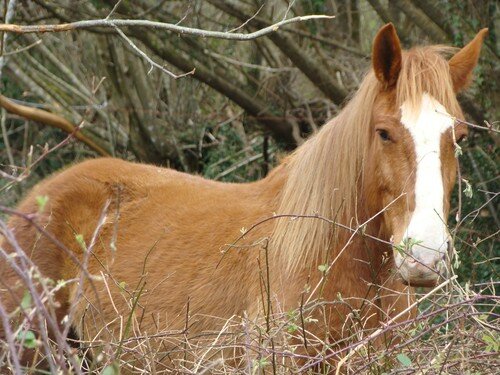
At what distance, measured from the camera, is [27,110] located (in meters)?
6.69

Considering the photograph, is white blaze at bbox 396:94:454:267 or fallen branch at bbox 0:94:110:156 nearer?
white blaze at bbox 396:94:454:267

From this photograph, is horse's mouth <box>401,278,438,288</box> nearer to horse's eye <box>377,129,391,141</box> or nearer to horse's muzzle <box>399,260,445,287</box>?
horse's muzzle <box>399,260,445,287</box>

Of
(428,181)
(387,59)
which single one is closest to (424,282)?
(428,181)

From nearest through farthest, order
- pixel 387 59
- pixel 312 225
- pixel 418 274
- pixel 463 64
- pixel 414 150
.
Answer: pixel 418 274 < pixel 414 150 < pixel 387 59 < pixel 312 225 < pixel 463 64

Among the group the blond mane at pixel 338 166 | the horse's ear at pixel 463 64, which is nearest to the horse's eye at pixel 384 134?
the blond mane at pixel 338 166

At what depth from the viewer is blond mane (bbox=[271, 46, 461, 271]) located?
3.62m

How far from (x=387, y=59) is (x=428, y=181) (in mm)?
683

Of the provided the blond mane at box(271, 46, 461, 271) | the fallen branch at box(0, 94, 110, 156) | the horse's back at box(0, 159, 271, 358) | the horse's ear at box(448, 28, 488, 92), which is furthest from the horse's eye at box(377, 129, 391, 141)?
the fallen branch at box(0, 94, 110, 156)

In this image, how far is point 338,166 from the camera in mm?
3816

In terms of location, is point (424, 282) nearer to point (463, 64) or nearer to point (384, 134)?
point (384, 134)

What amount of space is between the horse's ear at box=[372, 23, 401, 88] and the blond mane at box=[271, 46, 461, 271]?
37 millimetres

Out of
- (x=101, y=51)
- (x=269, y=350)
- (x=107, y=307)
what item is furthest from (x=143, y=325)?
(x=101, y=51)

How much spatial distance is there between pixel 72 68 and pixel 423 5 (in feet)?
14.7

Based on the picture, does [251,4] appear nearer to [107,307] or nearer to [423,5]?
[423,5]
